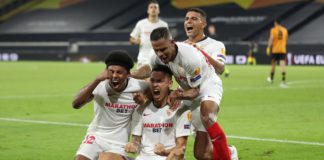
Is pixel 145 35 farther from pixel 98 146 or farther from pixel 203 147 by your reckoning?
pixel 98 146

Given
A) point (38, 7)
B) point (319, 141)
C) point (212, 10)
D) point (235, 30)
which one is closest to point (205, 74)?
point (319, 141)

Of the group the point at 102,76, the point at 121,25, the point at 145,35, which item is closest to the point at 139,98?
the point at 102,76

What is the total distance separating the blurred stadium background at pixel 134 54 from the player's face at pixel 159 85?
5.86ft

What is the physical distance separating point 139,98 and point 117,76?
1.05 feet

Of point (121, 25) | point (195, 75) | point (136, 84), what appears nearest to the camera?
point (136, 84)

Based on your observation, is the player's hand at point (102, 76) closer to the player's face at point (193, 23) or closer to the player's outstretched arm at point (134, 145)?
the player's outstretched arm at point (134, 145)

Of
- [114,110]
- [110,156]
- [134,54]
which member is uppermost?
[114,110]

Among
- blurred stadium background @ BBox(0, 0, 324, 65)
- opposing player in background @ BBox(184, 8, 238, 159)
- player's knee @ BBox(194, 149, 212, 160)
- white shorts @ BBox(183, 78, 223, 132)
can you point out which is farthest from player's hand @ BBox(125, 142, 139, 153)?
blurred stadium background @ BBox(0, 0, 324, 65)

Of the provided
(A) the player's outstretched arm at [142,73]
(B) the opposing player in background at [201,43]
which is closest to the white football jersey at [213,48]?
(B) the opposing player in background at [201,43]

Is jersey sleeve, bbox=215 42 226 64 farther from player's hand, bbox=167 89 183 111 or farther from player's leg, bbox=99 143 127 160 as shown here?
player's leg, bbox=99 143 127 160

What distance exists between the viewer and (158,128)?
7.46m

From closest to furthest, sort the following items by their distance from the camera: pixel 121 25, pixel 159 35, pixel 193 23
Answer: pixel 159 35 < pixel 193 23 < pixel 121 25

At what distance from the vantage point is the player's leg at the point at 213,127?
309 inches

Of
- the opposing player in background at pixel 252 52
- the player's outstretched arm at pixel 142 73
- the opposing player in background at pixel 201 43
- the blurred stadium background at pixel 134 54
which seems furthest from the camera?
the opposing player in background at pixel 252 52
